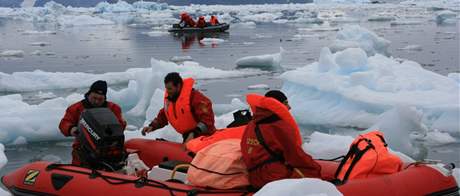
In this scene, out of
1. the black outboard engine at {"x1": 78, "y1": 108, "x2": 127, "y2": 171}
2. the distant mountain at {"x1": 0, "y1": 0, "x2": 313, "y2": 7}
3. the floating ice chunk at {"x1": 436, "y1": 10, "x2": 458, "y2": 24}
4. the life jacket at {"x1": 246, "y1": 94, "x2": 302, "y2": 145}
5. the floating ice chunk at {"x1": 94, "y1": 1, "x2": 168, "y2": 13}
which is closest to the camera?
the life jacket at {"x1": 246, "y1": 94, "x2": 302, "y2": 145}

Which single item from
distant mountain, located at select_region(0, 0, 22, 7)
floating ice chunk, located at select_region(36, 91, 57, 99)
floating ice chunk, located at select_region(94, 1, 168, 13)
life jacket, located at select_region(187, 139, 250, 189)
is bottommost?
distant mountain, located at select_region(0, 0, 22, 7)

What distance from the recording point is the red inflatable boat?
3195 mm

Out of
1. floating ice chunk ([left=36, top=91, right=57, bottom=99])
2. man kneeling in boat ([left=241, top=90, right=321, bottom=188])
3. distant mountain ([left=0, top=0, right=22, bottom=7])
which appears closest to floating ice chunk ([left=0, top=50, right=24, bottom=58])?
floating ice chunk ([left=36, top=91, right=57, bottom=99])

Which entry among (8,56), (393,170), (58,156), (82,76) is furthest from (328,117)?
(8,56)

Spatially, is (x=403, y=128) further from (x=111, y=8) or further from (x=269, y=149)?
(x=111, y=8)

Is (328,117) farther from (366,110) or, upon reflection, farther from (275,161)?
(275,161)

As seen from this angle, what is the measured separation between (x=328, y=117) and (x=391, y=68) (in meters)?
1.41

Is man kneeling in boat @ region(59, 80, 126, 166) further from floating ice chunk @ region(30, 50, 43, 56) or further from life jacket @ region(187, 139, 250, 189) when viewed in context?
floating ice chunk @ region(30, 50, 43, 56)

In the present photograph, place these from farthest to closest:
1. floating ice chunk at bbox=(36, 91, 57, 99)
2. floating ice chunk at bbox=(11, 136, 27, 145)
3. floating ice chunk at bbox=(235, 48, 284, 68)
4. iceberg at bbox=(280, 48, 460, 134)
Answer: floating ice chunk at bbox=(235, 48, 284, 68), floating ice chunk at bbox=(36, 91, 57, 99), iceberg at bbox=(280, 48, 460, 134), floating ice chunk at bbox=(11, 136, 27, 145)

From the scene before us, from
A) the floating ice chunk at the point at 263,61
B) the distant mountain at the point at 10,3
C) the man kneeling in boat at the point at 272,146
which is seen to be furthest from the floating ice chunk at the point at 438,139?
the distant mountain at the point at 10,3

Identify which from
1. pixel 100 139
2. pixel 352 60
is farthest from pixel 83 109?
pixel 352 60

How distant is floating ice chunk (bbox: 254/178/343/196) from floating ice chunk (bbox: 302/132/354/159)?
7.21 feet

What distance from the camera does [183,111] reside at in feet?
15.1

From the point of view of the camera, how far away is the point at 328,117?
6945 mm
